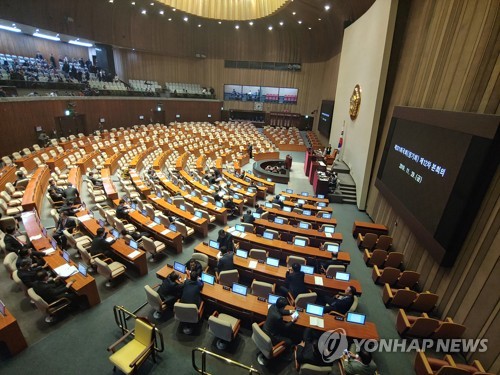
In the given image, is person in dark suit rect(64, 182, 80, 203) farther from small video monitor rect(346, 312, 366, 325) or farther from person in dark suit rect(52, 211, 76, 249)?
small video monitor rect(346, 312, 366, 325)

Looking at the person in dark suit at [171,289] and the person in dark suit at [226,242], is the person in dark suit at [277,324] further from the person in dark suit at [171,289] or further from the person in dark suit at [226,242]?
the person in dark suit at [226,242]

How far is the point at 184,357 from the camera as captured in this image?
4.63m

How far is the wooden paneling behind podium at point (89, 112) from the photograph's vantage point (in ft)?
45.8

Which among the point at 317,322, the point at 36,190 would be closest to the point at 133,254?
the point at 317,322

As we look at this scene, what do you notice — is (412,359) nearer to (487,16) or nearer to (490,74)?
(490,74)

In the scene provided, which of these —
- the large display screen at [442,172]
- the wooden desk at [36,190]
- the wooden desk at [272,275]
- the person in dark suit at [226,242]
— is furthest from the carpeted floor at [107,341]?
the wooden desk at [36,190]

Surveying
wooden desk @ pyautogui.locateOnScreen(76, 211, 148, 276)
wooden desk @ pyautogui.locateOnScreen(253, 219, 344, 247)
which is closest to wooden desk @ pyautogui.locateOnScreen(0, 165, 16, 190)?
wooden desk @ pyautogui.locateOnScreen(76, 211, 148, 276)

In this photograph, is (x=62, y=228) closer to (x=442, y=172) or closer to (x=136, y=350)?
(x=136, y=350)

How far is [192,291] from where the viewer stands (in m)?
5.13

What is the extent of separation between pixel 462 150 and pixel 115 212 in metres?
9.97

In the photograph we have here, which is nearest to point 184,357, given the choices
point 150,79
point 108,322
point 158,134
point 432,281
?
point 108,322

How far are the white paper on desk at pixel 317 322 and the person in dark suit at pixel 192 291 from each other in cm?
219

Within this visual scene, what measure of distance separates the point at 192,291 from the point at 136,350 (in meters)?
1.29

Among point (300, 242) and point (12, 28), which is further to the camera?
point (12, 28)
